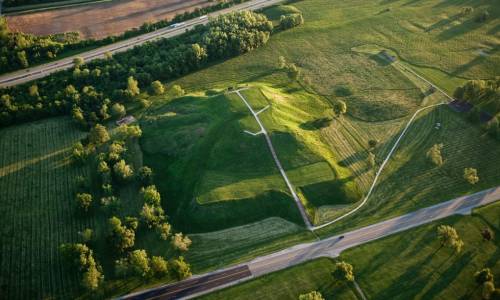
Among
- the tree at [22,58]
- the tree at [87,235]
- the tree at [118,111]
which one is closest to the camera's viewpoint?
the tree at [87,235]

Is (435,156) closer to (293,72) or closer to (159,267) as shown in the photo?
(293,72)

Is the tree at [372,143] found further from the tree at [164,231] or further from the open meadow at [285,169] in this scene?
the tree at [164,231]

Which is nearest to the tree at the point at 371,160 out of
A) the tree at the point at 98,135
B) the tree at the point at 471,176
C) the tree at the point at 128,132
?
the tree at the point at 471,176

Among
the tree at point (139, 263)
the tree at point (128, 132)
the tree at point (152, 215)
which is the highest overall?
the tree at point (128, 132)

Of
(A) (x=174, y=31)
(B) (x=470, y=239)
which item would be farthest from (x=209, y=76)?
(B) (x=470, y=239)

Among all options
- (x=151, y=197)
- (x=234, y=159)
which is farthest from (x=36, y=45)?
(x=234, y=159)

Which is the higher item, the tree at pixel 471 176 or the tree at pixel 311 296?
the tree at pixel 471 176

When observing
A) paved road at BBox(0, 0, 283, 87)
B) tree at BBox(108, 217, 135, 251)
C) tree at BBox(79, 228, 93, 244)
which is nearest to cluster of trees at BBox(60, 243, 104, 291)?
tree at BBox(79, 228, 93, 244)
